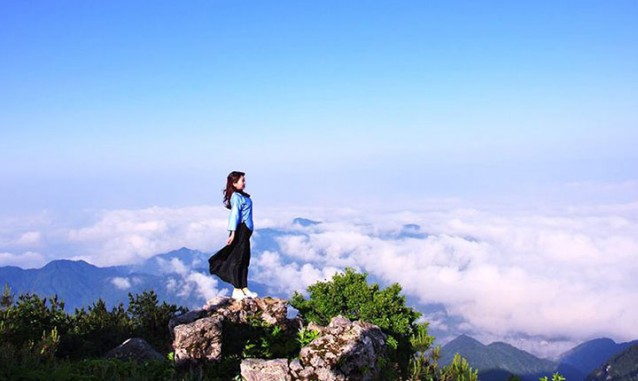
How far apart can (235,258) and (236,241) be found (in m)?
0.57

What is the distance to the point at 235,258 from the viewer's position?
17.1 m

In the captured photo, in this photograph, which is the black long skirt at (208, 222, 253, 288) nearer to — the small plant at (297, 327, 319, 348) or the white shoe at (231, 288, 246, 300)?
the white shoe at (231, 288, 246, 300)

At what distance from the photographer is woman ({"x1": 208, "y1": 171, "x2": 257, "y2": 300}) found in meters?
16.7

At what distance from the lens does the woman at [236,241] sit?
16.7 metres

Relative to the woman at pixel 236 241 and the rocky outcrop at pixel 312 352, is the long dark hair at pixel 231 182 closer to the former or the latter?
the woman at pixel 236 241

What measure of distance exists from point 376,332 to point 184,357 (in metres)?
4.94

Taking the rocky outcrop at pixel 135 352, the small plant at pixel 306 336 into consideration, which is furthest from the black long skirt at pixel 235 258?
the small plant at pixel 306 336

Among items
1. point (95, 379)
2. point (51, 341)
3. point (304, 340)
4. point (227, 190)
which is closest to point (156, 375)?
point (95, 379)

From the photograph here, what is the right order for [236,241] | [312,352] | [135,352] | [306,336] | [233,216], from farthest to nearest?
[236,241] → [233,216] → [135,352] → [306,336] → [312,352]

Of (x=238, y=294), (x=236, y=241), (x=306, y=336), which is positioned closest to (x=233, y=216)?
(x=236, y=241)

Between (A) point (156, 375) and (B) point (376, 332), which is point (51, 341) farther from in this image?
(B) point (376, 332)

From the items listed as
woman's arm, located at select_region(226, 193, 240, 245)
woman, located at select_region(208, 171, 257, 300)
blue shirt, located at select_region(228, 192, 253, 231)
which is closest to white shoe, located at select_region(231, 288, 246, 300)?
woman, located at select_region(208, 171, 257, 300)

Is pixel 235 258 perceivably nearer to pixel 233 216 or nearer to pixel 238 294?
pixel 238 294

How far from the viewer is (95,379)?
1144 centimetres
